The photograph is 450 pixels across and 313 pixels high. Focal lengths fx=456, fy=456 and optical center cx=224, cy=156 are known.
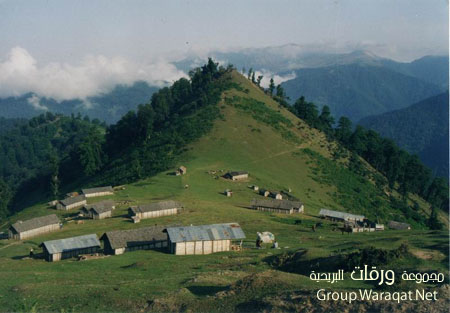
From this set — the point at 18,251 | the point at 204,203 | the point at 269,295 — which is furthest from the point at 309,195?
the point at 269,295

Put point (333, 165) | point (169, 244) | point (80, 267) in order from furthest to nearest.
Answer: point (333, 165), point (169, 244), point (80, 267)

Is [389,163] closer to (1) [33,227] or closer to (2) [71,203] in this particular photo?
(2) [71,203]

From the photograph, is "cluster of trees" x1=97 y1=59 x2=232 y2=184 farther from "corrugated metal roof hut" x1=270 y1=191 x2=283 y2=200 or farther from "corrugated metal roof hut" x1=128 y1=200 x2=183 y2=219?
"corrugated metal roof hut" x1=128 y1=200 x2=183 y2=219

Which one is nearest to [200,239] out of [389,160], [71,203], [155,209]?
[155,209]

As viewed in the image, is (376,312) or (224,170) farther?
(224,170)

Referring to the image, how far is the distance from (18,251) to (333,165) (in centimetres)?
9554

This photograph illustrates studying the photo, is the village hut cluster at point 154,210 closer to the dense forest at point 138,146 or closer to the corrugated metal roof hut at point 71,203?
the corrugated metal roof hut at point 71,203

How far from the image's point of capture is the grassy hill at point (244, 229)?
3884cm

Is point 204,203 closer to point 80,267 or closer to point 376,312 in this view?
point 80,267

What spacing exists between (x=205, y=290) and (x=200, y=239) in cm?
2266

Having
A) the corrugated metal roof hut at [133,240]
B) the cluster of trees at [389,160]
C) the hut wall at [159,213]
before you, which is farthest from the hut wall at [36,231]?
the cluster of trees at [389,160]

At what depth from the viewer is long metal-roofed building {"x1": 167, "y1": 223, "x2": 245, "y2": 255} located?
62.3m

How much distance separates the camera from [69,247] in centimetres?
6431

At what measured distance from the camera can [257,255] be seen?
5750 cm
